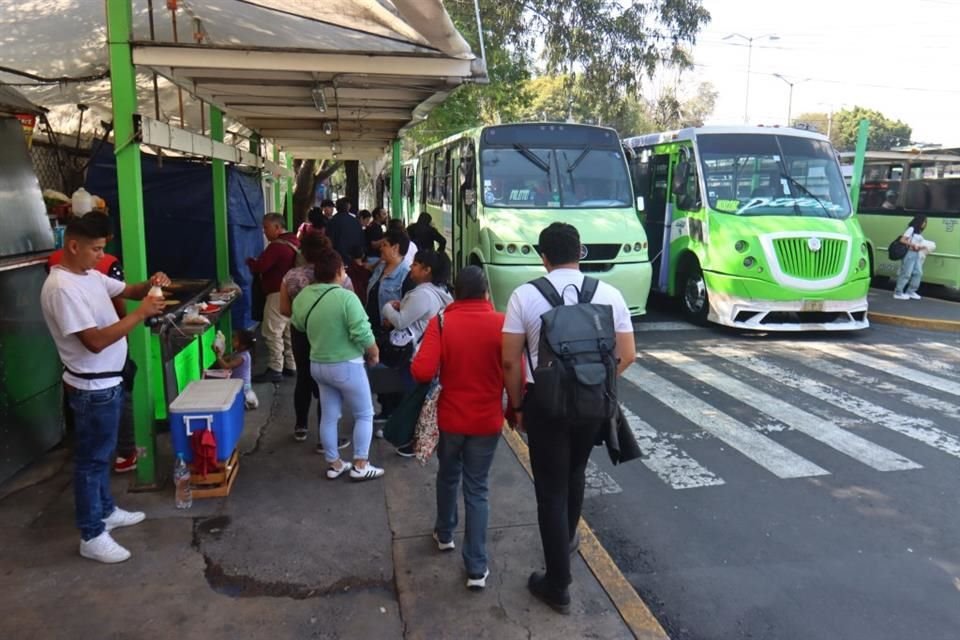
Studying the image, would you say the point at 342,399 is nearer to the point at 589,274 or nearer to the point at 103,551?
the point at 103,551

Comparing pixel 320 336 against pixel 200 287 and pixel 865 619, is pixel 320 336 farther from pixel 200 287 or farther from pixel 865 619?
pixel 865 619

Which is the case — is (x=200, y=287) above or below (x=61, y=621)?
above

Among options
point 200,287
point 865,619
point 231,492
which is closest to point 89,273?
point 231,492

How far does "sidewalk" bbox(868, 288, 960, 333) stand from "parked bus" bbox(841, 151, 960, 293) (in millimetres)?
776

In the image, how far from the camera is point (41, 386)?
510 cm

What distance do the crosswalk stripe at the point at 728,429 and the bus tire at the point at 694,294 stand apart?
3.05m

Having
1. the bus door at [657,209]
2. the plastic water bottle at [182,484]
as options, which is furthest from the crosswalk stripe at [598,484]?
the bus door at [657,209]

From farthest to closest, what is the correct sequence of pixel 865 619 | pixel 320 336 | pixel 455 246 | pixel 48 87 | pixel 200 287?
pixel 455 246 < pixel 48 87 < pixel 200 287 < pixel 320 336 < pixel 865 619

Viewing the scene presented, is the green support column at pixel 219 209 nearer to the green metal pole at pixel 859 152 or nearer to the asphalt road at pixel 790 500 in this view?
the asphalt road at pixel 790 500

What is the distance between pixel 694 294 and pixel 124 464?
8.46m

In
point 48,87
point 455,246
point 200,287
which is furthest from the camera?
point 455,246

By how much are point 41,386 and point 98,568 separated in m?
1.96

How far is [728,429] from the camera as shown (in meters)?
6.23

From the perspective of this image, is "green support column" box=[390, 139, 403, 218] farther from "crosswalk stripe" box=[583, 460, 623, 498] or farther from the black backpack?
the black backpack
